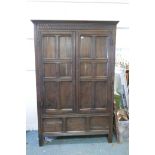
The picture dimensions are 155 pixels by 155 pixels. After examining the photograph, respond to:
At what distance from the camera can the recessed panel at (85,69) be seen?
2992 mm

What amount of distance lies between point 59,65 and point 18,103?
2.05 metres

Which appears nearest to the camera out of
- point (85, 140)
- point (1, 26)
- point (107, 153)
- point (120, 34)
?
point (1, 26)

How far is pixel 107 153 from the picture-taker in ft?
9.36

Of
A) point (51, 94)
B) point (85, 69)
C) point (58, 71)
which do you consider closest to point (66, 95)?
point (51, 94)

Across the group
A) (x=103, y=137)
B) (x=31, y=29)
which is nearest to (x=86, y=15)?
(x=31, y=29)

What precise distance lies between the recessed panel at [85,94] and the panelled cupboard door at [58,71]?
0.13m

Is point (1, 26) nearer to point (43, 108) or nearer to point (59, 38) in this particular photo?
point (59, 38)

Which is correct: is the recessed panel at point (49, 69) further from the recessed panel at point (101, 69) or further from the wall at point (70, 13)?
the recessed panel at point (101, 69)

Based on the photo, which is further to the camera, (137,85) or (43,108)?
(43,108)

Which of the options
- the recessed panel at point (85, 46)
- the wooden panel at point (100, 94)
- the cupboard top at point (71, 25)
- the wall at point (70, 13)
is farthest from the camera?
the wall at point (70, 13)

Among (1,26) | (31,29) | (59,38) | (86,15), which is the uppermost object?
(86,15)

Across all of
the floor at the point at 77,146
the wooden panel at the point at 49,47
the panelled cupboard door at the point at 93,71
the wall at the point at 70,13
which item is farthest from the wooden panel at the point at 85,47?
the floor at the point at 77,146

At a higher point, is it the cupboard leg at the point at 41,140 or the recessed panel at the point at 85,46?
the recessed panel at the point at 85,46

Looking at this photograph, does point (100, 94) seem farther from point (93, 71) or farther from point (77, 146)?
point (77, 146)
